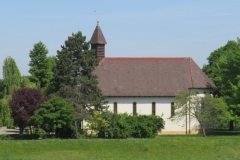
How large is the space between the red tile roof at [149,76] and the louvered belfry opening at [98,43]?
122 cm

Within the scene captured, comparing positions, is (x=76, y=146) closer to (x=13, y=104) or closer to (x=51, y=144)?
(x=51, y=144)

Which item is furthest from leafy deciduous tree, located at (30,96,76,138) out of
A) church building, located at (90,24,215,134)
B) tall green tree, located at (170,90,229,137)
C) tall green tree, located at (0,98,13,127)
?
tall green tree, located at (170,90,229,137)

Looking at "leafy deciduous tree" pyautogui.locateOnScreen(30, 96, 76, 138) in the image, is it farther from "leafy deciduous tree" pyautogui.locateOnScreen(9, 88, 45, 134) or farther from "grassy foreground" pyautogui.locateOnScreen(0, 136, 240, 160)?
"grassy foreground" pyautogui.locateOnScreen(0, 136, 240, 160)

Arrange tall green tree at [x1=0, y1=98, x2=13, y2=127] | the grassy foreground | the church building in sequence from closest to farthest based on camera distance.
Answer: the grassy foreground → tall green tree at [x1=0, y1=98, x2=13, y2=127] → the church building

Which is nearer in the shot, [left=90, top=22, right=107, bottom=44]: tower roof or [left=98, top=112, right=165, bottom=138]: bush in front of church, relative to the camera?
[left=98, top=112, right=165, bottom=138]: bush in front of church

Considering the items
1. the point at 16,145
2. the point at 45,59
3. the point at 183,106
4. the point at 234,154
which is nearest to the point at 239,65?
the point at 183,106

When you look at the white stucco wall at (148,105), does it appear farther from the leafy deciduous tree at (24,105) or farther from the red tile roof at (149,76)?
the leafy deciduous tree at (24,105)

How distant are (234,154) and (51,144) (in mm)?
13665

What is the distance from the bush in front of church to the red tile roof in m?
10.1

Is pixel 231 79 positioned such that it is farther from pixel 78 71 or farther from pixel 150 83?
pixel 78 71

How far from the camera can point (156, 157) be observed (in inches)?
1510

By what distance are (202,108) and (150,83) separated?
8.36m

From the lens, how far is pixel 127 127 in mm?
49969

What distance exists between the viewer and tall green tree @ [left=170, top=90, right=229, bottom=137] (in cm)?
5584
